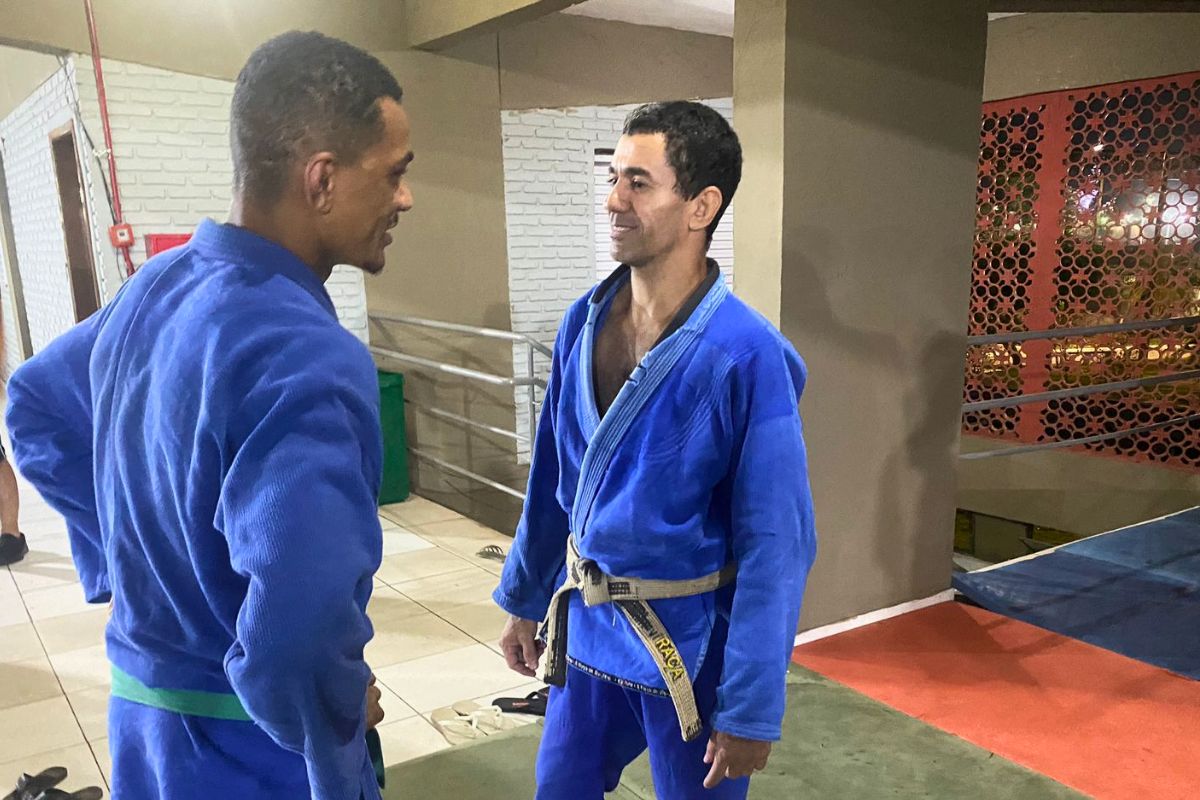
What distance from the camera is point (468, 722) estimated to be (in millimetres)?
2557

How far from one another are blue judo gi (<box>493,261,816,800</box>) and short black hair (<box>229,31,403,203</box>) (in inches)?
23.1

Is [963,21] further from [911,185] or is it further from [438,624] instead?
[438,624]

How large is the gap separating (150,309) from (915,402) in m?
2.64

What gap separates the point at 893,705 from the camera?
2602 millimetres

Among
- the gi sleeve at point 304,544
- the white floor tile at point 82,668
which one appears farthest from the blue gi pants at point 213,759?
the white floor tile at point 82,668

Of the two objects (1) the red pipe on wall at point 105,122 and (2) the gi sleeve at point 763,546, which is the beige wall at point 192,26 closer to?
(1) the red pipe on wall at point 105,122

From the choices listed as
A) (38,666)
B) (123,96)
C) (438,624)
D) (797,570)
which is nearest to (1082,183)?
(438,624)

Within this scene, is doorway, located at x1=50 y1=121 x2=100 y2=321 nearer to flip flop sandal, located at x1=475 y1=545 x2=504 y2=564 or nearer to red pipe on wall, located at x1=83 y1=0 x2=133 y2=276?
red pipe on wall, located at x1=83 y1=0 x2=133 y2=276

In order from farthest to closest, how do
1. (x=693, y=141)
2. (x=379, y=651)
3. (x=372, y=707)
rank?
1. (x=379, y=651)
2. (x=693, y=141)
3. (x=372, y=707)

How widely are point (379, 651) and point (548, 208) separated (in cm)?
353

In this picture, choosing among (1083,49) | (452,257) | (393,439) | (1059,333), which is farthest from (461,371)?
(1083,49)

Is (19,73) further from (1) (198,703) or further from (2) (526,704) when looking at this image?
(1) (198,703)

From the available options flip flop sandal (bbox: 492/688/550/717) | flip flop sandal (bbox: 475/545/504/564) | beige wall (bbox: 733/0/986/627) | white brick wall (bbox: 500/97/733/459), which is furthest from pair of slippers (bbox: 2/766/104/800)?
white brick wall (bbox: 500/97/733/459)

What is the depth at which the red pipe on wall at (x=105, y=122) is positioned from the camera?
4175mm
